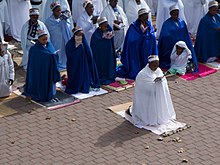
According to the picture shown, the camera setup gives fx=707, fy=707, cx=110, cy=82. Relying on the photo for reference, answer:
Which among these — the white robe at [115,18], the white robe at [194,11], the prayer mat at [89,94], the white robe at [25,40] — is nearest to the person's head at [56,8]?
the white robe at [25,40]

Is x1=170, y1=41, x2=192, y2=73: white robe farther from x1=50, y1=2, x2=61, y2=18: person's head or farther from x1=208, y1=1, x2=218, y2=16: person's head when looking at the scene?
x1=50, y1=2, x2=61, y2=18: person's head

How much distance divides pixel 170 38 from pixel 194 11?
2.96 metres

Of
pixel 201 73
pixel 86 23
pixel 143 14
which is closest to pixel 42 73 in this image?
pixel 86 23

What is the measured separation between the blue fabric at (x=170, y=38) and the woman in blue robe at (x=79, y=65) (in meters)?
2.34

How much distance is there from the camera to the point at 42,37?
15234 millimetres

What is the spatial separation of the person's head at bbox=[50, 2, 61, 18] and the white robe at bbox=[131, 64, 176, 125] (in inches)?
143

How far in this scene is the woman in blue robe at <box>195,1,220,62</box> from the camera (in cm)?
1803

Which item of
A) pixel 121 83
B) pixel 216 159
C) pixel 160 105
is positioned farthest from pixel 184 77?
pixel 216 159

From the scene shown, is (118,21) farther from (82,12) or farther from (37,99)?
(37,99)

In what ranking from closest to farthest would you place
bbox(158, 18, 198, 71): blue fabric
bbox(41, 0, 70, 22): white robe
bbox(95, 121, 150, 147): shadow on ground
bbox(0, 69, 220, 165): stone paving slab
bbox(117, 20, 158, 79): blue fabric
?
bbox(0, 69, 220, 165): stone paving slab → bbox(95, 121, 150, 147): shadow on ground → bbox(117, 20, 158, 79): blue fabric → bbox(158, 18, 198, 71): blue fabric → bbox(41, 0, 70, 22): white robe

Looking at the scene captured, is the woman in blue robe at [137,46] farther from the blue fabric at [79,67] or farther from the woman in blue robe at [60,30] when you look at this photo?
the woman in blue robe at [60,30]

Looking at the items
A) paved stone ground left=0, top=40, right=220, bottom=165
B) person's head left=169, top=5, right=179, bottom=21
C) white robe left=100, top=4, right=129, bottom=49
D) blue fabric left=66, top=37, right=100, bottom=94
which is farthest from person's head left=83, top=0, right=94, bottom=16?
paved stone ground left=0, top=40, right=220, bottom=165

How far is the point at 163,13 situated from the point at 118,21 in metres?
1.94

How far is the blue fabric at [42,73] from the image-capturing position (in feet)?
50.1
